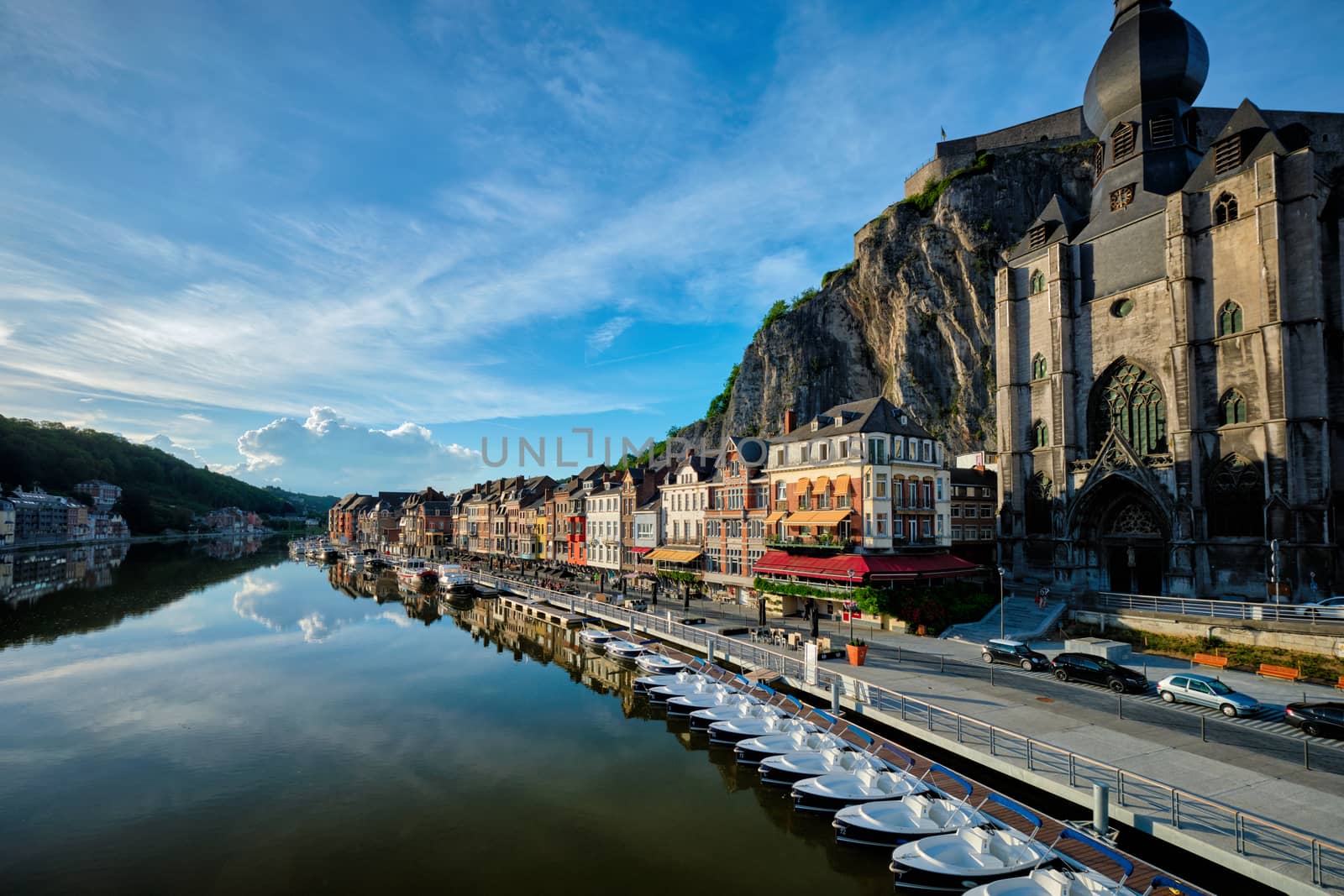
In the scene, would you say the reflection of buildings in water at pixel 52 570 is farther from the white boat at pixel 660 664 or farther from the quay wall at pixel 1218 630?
the quay wall at pixel 1218 630

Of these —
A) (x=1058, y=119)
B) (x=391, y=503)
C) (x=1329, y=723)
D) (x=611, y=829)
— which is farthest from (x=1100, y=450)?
(x=391, y=503)

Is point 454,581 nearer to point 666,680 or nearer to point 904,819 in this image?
point 666,680

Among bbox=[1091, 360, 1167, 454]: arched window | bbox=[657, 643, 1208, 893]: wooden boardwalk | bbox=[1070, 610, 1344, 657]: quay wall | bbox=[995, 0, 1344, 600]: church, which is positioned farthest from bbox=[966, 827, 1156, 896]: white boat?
bbox=[1091, 360, 1167, 454]: arched window

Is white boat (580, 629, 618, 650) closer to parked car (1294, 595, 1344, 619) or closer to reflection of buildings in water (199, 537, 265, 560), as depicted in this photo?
parked car (1294, 595, 1344, 619)

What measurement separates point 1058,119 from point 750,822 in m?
87.4

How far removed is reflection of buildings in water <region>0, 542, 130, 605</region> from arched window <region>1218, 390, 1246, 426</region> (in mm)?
95682

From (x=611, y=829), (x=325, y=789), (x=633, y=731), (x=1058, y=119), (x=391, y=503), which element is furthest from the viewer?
(x=391, y=503)

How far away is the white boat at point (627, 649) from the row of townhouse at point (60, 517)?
148m

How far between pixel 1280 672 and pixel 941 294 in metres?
54.1

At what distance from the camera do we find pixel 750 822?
61.2ft

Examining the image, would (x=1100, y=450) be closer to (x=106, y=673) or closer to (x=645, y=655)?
(x=645, y=655)

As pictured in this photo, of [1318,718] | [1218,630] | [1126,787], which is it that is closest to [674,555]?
[1218,630]

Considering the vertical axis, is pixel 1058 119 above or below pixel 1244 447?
above

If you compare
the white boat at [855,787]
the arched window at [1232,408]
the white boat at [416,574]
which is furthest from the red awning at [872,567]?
the white boat at [416,574]
